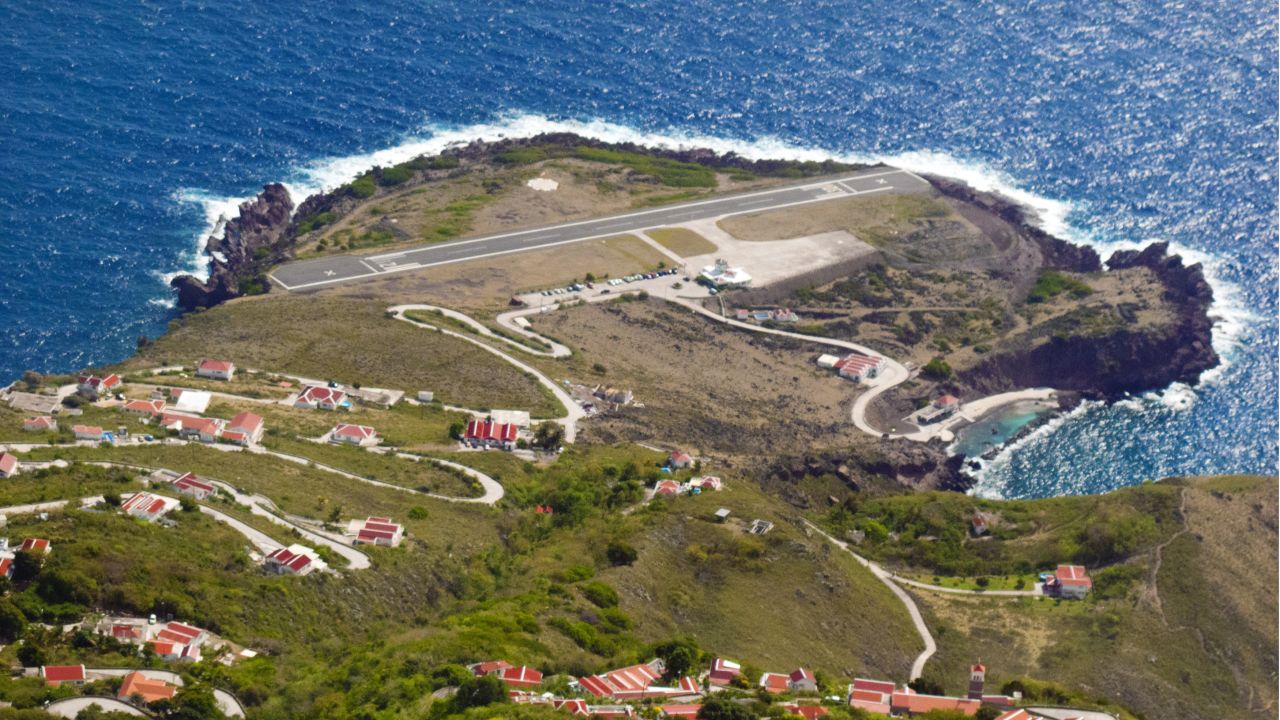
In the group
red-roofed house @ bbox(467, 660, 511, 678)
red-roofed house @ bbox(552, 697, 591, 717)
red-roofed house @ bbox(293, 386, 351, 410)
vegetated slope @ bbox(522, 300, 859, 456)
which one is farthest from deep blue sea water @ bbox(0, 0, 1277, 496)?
red-roofed house @ bbox(552, 697, 591, 717)

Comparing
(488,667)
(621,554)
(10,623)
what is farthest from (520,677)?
(10,623)

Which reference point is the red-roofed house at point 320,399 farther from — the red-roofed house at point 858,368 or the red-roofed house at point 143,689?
the red-roofed house at point 858,368

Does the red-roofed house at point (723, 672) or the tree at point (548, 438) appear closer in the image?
the red-roofed house at point (723, 672)

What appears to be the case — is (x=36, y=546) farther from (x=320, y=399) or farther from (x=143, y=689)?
(x=320, y=399)

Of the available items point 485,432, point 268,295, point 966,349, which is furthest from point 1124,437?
point 268,295

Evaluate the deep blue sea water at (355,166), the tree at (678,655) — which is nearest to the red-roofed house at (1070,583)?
the deep blue sea water at (355,166)

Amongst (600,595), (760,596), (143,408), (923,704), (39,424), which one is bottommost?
(923,704)

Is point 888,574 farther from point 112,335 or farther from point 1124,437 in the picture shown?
point 112,335
